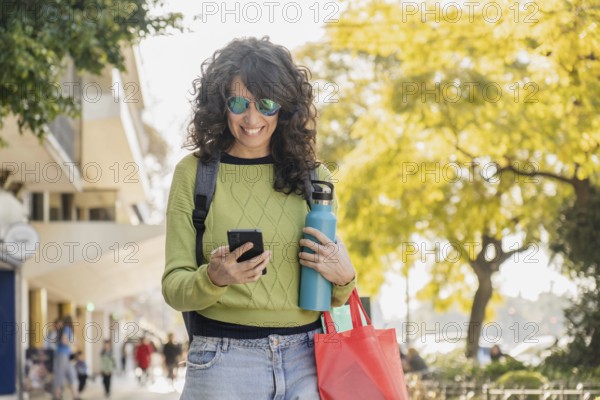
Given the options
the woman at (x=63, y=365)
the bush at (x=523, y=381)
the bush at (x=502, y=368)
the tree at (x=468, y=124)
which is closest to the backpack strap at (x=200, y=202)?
the tree at (x=468, y=124)

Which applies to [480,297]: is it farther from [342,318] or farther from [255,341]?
[255,341]

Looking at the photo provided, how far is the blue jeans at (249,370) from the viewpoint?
3355 mm

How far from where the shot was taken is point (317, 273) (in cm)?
339

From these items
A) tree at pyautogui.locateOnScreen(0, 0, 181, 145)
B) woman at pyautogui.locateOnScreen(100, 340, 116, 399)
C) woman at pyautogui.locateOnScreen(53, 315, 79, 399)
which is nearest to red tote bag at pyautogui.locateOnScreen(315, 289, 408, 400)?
tree at pyautogui.locateOnScreen(0, 0, 181, 145)

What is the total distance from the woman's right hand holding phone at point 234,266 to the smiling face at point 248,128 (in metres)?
0.50

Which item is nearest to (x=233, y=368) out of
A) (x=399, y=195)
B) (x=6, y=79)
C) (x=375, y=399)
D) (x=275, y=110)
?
(x=375, y=399)

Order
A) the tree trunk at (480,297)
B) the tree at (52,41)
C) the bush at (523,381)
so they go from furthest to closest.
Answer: the tree trunk at (480,297) → the bush at (523,381) → the tree at (52,41)

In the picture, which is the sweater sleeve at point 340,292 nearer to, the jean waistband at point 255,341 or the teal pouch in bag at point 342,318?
the teal pouch in bag at point 342,318

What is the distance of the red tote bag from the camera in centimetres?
341

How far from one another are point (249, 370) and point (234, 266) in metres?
0.40

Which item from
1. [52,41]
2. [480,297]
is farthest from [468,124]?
[480,297]

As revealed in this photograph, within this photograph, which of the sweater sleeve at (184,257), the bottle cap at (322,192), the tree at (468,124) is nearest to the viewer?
the sweater sleeve at (184,257)

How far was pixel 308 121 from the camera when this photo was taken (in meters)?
3.70

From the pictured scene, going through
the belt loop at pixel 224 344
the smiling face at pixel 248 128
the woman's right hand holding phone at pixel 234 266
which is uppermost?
the smiling face at pixel 248 128
